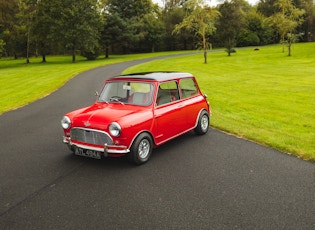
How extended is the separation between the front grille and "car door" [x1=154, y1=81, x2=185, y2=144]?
1.24 metres

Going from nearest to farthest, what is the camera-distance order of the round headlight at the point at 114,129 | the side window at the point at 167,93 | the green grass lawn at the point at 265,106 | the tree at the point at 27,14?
1. the round headlight at the point at 114,129
2. the side window at the point at 167,93
3. the green grass lawn at the point at 265,106
4. the tree at the point at 27,14

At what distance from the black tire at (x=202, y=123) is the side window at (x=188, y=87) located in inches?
25.9

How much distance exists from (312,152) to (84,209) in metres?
5.29

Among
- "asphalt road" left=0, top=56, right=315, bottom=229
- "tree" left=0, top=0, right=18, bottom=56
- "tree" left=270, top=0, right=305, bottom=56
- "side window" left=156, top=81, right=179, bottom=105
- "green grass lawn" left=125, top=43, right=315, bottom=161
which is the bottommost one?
"asphalt road" left=0, top=56, right=315, bottom=229

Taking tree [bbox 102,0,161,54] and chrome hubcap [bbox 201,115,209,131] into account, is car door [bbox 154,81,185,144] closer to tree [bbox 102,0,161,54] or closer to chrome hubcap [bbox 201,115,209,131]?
chrome hubcap [bbox 201,115,209,131]

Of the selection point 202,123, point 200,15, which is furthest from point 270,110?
point 200,15

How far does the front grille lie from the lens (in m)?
5.74

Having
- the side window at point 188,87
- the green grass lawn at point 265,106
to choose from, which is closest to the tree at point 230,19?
the green grass lawn at point 265,106

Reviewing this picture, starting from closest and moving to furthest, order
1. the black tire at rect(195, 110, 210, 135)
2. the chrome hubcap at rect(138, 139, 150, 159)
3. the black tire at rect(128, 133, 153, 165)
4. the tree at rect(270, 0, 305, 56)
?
the black tire at rect(128, 133, 153, 165) → the chrome hubcap at rect(138, 139, 150, 159) → the black tire at rect(195, 110, 210, 135) → the tree at rect(270, 0, 305, 56)

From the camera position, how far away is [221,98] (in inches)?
551

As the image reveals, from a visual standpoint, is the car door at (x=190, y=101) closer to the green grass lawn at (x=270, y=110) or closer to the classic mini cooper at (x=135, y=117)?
the classic mini cooper at (x=135, y=117)

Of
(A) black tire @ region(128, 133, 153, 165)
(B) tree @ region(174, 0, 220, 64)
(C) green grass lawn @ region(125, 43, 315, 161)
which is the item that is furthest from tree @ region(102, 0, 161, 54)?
(A) black tire @ region(128, 133, 153, 165)

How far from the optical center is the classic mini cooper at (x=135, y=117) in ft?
18.8

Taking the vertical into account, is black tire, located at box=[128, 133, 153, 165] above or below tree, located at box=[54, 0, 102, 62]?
below
